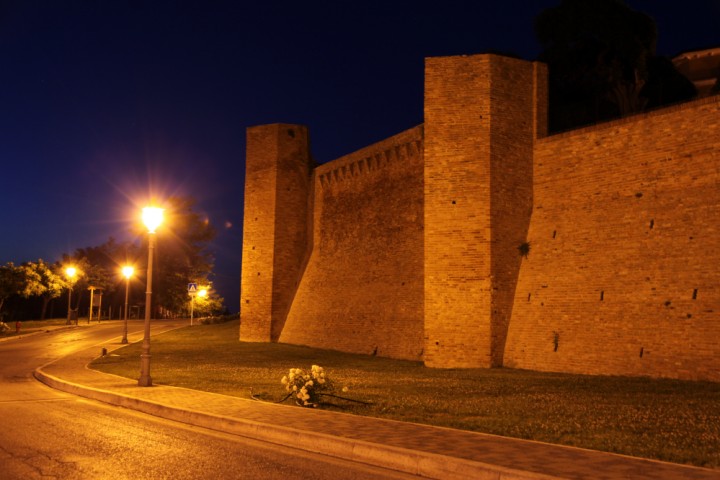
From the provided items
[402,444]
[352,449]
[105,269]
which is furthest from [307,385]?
[105,269]

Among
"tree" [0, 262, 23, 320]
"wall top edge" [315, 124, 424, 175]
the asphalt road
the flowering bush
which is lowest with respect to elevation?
the asphalt road

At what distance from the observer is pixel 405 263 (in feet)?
78.0

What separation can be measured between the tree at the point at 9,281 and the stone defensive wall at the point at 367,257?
26.1m

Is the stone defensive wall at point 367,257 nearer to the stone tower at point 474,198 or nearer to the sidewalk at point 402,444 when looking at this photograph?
the stone tower at point 474,198

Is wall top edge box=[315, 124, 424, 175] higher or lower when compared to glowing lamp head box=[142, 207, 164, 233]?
higher

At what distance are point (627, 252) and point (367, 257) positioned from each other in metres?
11.6

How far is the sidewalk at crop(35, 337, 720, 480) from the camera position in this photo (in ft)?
20.7

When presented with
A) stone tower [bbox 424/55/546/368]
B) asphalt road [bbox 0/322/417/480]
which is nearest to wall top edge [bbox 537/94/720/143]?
stone tower [bbox 424/55/546/368]

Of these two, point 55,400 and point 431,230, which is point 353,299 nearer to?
point 431,230

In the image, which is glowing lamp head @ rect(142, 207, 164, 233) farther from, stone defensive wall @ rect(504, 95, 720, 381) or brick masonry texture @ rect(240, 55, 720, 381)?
stone defensive wall @ rect(504, 95, 720, 381)

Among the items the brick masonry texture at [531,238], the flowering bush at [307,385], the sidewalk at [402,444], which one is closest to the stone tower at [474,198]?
the brick masonry texture at [531,238]

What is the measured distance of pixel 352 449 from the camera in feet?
25.4

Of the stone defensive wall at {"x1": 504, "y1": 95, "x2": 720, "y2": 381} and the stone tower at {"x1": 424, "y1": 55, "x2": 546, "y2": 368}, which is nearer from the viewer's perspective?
the stone defensive wall at {"x1": 504, "y1": 95, "x2": 720, "y2": 381}

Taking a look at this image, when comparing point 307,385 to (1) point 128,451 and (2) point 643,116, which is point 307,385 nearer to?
(1) point 128,451
